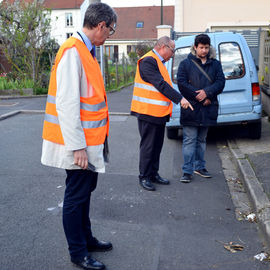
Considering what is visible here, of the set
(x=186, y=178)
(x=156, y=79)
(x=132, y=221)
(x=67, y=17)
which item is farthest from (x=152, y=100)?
(x=67, y=17)

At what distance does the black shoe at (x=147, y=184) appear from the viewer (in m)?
5.00

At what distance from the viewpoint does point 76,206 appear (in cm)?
301

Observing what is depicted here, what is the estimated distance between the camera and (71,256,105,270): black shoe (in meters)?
3.08

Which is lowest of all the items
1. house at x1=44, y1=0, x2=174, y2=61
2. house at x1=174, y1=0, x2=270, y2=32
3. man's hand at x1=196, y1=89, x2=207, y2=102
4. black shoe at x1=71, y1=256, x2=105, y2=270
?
black shoe at x1=71, y1=256, x2=105, y2=270

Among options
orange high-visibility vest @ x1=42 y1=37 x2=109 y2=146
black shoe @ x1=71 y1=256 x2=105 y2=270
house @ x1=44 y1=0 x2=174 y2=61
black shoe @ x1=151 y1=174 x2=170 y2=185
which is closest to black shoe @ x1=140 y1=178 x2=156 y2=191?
black shoe @ x1=151 y1=174 x2=170 y2=185

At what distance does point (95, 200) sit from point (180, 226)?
1.15 meters

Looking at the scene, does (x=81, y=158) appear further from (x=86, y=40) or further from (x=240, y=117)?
(x=240, y=117)

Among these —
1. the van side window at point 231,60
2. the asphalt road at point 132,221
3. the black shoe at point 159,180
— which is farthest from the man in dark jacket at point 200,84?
the van side window at point 231,60

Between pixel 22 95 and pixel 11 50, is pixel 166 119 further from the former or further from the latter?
pixel 11 50

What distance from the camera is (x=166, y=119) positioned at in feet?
16.4

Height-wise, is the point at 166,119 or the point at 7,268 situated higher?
the point at 166,119

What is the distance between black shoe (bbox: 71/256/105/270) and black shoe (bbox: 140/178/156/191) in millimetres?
1950

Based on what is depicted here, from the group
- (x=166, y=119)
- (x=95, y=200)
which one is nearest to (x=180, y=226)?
(x=95, y=200)

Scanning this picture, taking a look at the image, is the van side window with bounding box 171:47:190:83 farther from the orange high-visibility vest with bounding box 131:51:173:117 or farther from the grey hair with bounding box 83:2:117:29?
the grey hair with bounding box 83:2:117:29
